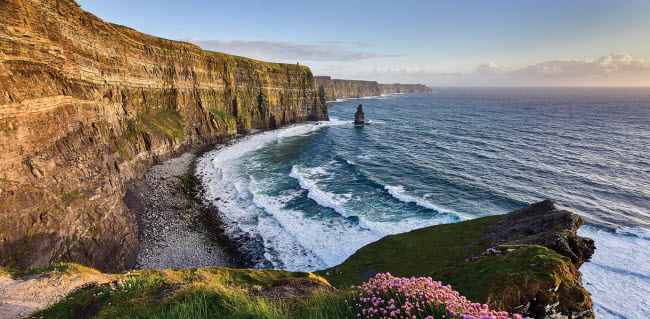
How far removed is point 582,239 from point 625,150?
62247mm

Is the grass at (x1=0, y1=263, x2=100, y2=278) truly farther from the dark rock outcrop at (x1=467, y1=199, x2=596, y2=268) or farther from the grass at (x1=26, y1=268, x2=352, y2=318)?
the dark rock outcrop at (x1=467, y1=199, x2=596, y2=268)

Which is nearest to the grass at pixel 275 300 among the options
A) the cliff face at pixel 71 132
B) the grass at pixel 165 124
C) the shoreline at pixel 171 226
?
the cliff face at pixel 71 132

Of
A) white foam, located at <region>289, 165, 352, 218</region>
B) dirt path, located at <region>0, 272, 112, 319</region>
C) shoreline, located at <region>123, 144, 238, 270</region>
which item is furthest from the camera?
white foam, located at <region>289, 165, 352, 218</region>

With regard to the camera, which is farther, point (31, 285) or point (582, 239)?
point (582, 239)

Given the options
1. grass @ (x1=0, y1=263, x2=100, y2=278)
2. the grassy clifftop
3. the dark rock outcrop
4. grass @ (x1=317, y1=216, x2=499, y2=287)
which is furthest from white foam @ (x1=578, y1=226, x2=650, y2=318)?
grass @ (x1=0, y1=263, x2=100, y2=278)

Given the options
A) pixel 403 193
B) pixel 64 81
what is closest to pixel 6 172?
pixel 64 81

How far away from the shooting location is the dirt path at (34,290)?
9.48 metres

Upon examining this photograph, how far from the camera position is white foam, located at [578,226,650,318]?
17344 millimetres

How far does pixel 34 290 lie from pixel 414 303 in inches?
569

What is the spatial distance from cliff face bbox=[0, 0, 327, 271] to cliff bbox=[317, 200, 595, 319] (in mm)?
19221

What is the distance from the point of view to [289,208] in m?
34.3

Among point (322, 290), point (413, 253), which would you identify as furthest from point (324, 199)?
point (322, 290)

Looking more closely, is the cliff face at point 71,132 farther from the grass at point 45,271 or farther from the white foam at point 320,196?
the white foam at point 320,196

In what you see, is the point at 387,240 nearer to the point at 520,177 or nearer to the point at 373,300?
the point at 373,300
